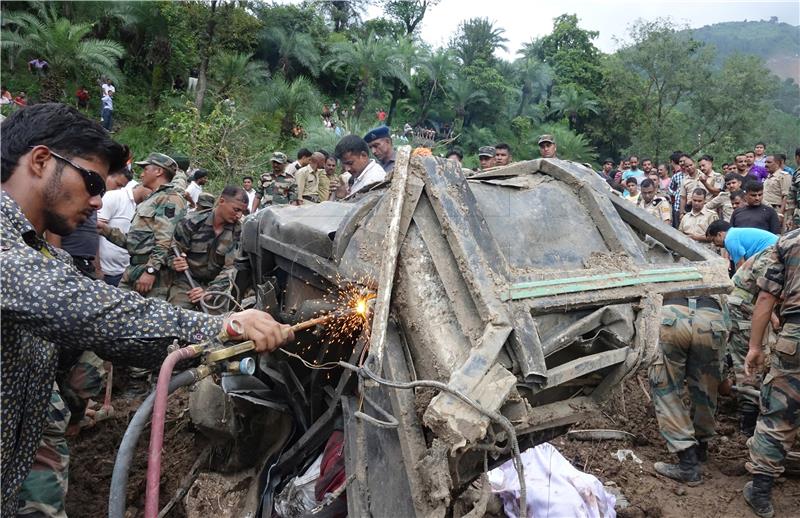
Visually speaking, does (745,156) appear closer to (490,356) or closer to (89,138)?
(490,356)

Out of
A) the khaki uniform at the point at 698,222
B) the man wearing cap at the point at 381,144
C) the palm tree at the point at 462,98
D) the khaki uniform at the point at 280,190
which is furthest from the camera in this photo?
the palm tree at the point at 462,98

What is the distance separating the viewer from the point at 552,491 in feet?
11.3

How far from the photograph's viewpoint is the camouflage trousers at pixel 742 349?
496 cm

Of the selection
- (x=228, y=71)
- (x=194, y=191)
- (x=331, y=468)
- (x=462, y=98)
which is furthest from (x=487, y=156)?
(x=462, y=98)

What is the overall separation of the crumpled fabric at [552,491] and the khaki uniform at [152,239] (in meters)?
3.79

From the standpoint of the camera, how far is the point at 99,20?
22219 millimetres

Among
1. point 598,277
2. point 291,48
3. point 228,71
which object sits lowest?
point 598,277

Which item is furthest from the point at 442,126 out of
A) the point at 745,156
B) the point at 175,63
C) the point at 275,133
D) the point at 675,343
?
the point at 675,343

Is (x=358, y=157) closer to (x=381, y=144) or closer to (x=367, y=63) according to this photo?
(x=381, y=144)

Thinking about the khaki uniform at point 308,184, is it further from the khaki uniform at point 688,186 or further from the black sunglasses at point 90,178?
the black sunglasses at point 90,178

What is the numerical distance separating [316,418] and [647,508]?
2280 millimetres

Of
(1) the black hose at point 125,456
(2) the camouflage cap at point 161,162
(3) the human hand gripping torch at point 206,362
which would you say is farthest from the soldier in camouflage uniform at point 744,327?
(2) the camouflage cap at point 161,162

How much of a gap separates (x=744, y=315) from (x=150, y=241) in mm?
5588

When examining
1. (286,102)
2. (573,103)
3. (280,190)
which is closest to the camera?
(280,190)
